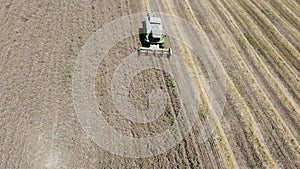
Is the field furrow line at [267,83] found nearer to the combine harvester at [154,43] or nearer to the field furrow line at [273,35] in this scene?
the field furrow line at [273,35]

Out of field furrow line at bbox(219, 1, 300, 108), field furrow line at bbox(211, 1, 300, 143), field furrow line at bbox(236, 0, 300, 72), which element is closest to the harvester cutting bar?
field furrow line at bbox(211, 1, 300, 143)

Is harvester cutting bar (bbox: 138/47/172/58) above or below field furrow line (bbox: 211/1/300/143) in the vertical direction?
above

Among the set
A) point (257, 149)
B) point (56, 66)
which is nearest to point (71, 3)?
point (56, 66)

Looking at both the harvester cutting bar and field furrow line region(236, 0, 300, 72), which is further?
field furrow line region(236, 0, 300, 72)

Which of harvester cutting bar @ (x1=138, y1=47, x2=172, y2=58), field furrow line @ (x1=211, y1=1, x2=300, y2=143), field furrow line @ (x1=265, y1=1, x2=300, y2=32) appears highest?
harvester cutting bar @ (x1=138, y1=47, x2=172, y2=58)

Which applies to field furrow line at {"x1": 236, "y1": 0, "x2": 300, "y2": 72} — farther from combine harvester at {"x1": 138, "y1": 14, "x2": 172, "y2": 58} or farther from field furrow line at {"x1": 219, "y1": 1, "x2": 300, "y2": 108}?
combine harvester at {"x1": 138, "y1": 14, "x2": 172, "y2": 58}

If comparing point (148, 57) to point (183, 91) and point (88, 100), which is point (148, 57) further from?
point (88, 100)

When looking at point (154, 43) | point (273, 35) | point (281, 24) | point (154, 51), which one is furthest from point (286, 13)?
point (154, 51)

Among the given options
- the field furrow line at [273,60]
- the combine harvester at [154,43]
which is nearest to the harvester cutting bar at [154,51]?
the combine harvester at [154,43]

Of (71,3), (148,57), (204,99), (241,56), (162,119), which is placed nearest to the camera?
(162,119)

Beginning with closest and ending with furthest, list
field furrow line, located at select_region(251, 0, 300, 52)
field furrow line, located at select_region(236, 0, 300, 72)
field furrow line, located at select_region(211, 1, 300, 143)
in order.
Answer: field furrow line, located at select_region(211, 1, 300, 143) < field furrow line, located at select_region(236, 0, 300, 72) < field furrow line, located at select_region(251, 0, 300, 52)

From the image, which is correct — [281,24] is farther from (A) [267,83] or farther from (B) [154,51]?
(B) [154,51]
